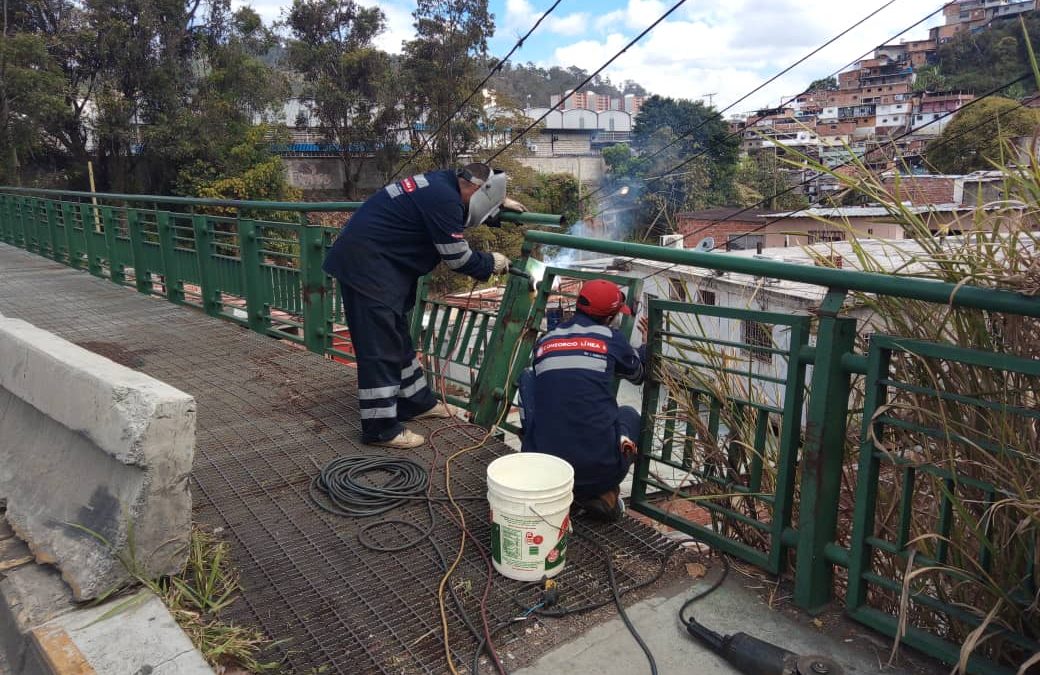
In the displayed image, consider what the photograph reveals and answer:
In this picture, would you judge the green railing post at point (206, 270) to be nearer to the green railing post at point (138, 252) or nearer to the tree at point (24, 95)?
the green railing post at point (138, 252)

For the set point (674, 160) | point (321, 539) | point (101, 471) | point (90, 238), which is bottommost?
point (321, 539)

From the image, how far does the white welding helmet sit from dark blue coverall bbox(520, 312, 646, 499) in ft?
3.70

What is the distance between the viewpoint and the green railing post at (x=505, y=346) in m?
4.40

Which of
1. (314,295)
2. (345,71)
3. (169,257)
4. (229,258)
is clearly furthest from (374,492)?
(345,71)

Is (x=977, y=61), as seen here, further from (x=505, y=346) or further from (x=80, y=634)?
(x=80, y=634)

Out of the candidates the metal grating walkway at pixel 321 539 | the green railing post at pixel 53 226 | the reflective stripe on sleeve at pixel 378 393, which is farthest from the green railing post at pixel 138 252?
the reflective stripe on sleeve at pixel 378 393

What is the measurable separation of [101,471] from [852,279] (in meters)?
2.74

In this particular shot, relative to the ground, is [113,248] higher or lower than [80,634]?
higher

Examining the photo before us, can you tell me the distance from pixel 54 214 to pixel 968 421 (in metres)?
13.5

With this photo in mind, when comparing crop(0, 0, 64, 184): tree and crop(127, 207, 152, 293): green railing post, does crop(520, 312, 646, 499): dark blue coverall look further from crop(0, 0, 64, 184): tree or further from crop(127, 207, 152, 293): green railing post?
crop(0, 0, 64, 184): tree

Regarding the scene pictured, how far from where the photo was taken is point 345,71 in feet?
123

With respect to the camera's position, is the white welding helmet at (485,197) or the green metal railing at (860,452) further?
the white welding helmet at (485,197)

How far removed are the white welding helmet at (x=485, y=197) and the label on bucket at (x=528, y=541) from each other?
1.96 metres

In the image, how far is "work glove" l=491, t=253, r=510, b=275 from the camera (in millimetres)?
4359
